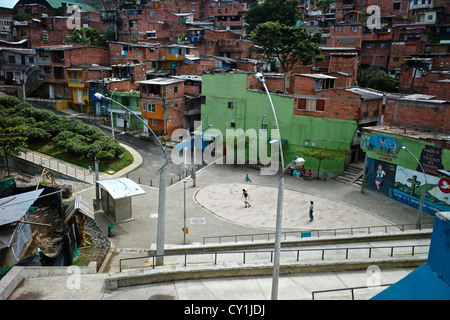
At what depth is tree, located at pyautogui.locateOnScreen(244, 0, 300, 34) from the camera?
66.0 metres

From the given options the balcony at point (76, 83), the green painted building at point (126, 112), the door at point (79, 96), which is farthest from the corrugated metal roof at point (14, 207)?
the door at point (79, 96)

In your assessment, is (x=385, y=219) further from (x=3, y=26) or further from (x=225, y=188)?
(x=3, y=26)

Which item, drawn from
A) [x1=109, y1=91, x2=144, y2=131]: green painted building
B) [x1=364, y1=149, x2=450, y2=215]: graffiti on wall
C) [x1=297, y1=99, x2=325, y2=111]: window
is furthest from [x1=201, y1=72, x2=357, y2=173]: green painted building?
[x1=109, y1=91, x2=144, y2=131]: green painted building

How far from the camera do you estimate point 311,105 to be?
35.9 metres

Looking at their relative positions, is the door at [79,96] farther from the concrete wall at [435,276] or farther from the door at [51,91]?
the concrete wall at [435,276]

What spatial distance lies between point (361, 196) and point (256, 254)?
52.4 ft

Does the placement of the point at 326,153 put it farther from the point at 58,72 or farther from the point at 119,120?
the point at 58,72

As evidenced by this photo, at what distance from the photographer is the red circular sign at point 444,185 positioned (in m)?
25.0

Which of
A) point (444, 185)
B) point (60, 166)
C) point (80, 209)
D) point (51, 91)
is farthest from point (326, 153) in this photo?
point (51, 91)

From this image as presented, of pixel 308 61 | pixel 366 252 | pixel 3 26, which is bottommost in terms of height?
pixel 366 252

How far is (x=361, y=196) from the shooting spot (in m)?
30.5

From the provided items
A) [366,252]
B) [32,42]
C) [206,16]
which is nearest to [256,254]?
[366,252]

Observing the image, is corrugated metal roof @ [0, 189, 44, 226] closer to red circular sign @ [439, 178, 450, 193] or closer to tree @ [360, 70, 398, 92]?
red circular sign @ [439, 178, 450, 193]

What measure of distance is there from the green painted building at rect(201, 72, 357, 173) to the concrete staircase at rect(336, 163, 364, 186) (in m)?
0.75
